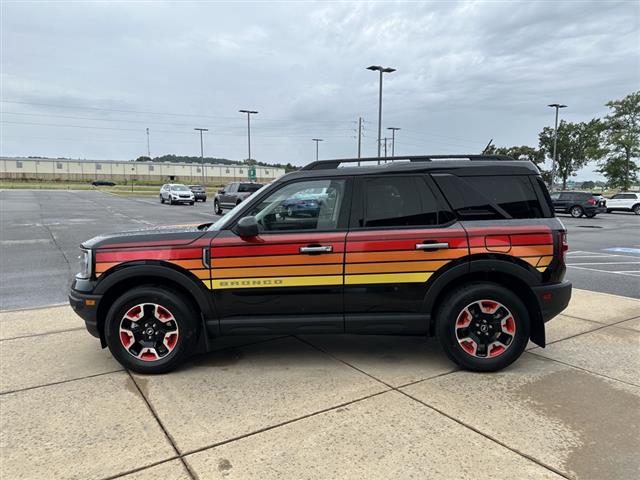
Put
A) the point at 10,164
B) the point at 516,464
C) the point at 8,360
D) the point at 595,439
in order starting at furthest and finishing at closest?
the point at 10,164
the point at 8,360
the point at 595,439
the point at 516,464

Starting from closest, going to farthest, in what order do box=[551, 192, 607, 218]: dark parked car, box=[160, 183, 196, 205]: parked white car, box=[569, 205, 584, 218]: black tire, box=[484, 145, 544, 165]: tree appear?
1. box=[551, 192, 607, 218]: dark parked car
2. box=[569, 205, 584, 218]: black tire
3. box=[160, 183, 196, 205]: parked white car
4. box=[484, 145, 544, 165]: tree

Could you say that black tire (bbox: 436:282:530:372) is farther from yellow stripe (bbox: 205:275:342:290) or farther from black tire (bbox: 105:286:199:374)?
black tire (bbox: 105:286:199:374)

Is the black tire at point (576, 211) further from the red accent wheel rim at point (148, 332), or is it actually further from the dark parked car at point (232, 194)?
the red accent wheel rim at point (148, 332)

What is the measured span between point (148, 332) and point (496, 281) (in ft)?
9.93

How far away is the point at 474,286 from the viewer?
3.88 metres

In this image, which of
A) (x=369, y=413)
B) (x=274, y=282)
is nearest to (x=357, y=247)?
(x=274, y=282)

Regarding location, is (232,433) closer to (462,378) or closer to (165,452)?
(165,452)

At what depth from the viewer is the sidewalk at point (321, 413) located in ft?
8.73

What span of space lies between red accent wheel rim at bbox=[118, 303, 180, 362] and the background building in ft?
323

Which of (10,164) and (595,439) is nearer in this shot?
(595,439)

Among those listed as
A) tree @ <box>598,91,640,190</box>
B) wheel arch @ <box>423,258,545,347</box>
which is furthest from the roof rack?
tree @ <box>598,91,640,190</box>

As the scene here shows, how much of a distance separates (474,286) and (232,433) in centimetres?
225

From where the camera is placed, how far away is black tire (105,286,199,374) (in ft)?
12.6

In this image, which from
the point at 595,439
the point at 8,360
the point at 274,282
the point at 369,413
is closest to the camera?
the point at 595,439
